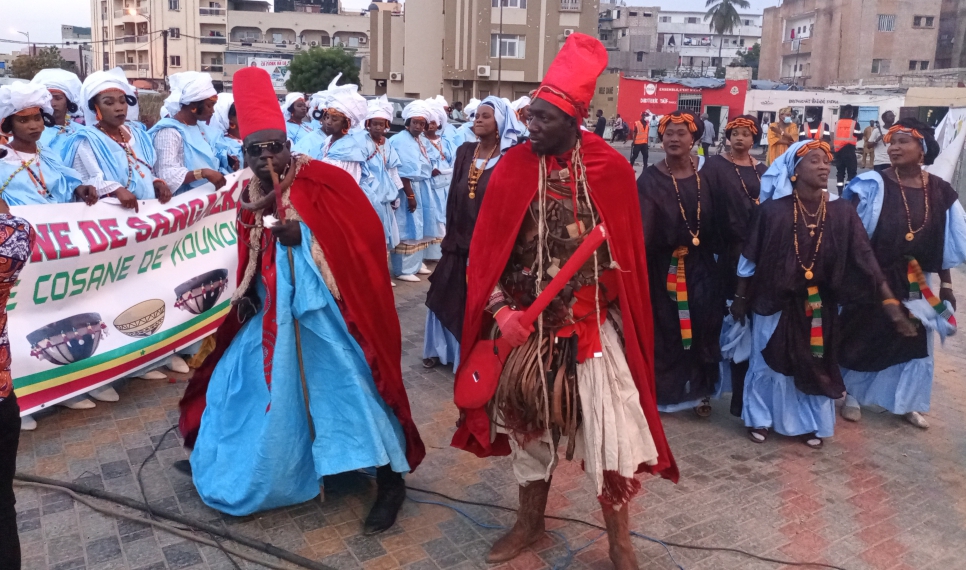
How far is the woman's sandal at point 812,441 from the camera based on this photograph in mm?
5164

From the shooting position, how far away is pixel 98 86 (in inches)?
221

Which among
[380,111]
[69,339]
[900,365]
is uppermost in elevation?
[380,111]

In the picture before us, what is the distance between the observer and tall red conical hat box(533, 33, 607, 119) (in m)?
3.22

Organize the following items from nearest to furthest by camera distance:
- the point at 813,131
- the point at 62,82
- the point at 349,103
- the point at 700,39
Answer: the point at 813,131
the point at 62,82
the point at 349,103
the point at 700,39

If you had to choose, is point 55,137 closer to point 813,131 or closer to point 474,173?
point 474,173

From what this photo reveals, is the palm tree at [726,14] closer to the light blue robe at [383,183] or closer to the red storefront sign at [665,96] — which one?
the red storefront sign at [665,96]

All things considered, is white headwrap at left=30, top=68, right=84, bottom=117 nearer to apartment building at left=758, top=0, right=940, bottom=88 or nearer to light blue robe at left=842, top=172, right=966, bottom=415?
light blue robe at left=842, top=172, right=966, bottom=415

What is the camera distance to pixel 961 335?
7.91 m

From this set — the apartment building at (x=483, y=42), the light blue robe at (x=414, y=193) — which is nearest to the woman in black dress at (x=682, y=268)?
the light blue robe at (x=414, y=193)

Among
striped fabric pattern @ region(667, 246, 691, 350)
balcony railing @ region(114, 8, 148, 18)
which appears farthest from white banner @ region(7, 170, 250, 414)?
balcony railing @ region(114, 8, 148, 18)

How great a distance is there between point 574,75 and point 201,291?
4.14 meters

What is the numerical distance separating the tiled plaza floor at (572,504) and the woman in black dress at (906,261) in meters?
0.31

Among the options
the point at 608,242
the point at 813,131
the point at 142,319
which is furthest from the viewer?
the point at 813,131

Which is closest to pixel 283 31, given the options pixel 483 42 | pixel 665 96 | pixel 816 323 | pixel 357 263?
pixel 483 42
